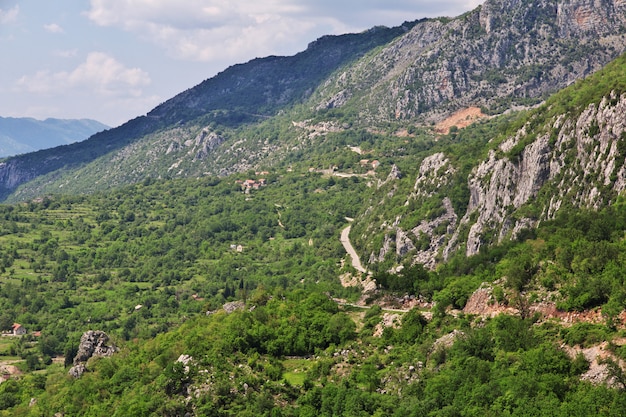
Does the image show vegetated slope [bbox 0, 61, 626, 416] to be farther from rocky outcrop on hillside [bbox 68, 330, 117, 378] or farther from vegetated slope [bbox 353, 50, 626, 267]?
rocky outcrop on hillside [bbox 68, 330, 117, 378]

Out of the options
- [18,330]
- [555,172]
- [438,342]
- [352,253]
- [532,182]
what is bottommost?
[18,330]

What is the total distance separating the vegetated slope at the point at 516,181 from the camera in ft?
360

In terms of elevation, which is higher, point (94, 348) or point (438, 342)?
point (438, 342)

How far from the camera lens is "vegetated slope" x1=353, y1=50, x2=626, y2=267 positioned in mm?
109750

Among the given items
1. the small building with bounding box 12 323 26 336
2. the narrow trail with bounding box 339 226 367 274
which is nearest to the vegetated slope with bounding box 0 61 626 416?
the small building with bounding box 12 323 26 336

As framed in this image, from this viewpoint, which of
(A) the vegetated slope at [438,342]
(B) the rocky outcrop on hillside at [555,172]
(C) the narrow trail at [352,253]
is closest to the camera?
(A) the vegetated slope at [438,342]

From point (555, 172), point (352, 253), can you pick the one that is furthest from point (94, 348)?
point (352, 253)

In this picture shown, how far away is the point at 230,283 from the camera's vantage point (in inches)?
7269

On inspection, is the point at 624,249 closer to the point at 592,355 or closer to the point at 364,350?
the point at 592,355

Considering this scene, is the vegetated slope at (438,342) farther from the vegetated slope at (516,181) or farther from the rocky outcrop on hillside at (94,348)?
the rocky outcrop on hillside at (94,348)

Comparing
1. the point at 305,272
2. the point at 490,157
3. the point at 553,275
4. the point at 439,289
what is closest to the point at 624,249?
the point at 553,275

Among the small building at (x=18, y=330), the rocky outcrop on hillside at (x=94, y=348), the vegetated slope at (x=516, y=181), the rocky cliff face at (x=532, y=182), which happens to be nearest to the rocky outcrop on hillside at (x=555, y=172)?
the rocky cliff face at (x=532, y=182)

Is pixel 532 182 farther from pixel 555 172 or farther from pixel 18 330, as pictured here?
pixel 18 330

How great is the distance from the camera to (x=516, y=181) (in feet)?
422
